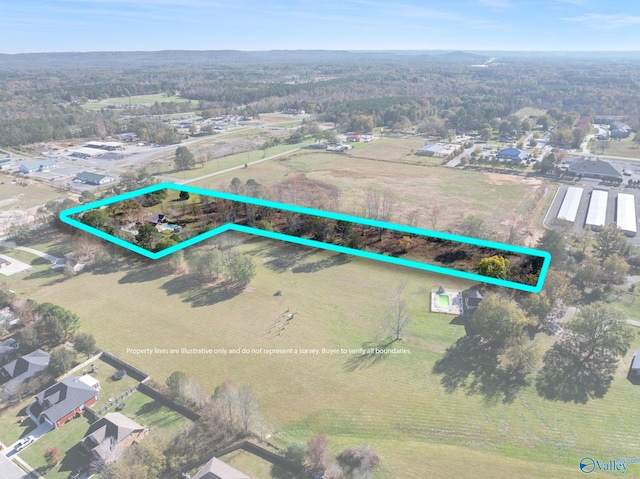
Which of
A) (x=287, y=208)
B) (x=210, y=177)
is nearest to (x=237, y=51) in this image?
(x=210, y=177)

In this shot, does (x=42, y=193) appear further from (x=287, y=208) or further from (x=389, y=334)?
(x=389, y=334)

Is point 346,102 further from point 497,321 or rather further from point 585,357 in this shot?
point 585,357

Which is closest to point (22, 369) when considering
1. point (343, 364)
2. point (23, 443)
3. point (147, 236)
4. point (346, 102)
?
point (23, 443)

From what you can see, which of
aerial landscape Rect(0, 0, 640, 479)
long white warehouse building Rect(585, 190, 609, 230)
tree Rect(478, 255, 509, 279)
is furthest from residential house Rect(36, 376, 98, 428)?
long white warehouse building Rect(585, 190, 609, 230)

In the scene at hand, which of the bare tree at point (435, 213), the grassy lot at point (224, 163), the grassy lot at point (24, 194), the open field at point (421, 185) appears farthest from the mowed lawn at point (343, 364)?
the grassy lot at point (224, 163)

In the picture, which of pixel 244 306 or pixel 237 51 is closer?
pixel 244 306
